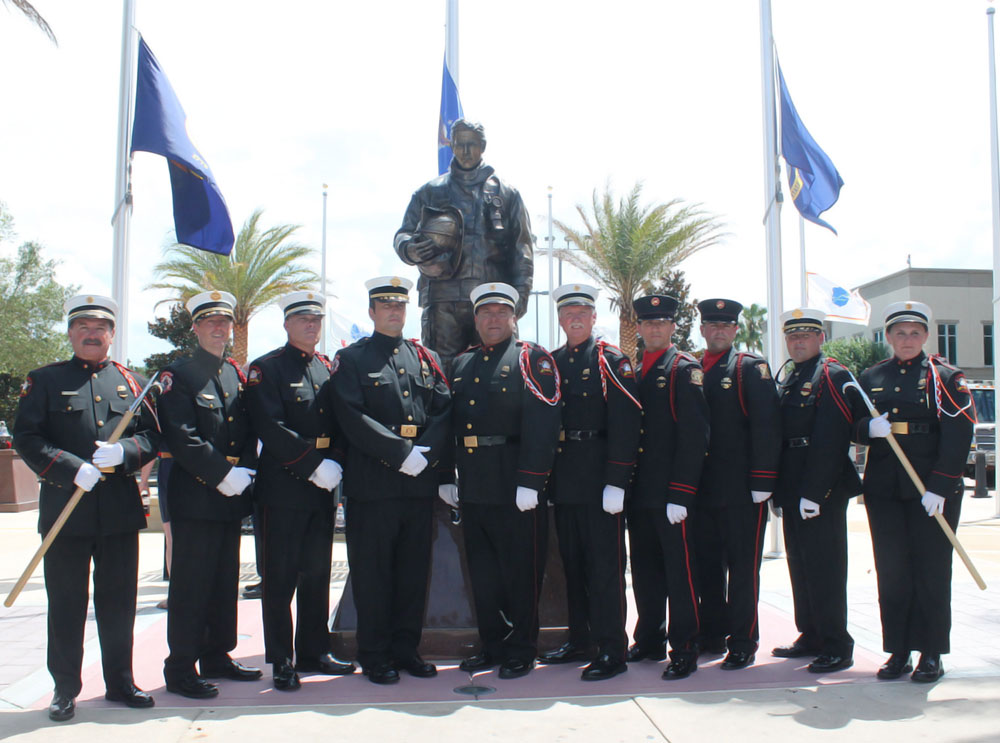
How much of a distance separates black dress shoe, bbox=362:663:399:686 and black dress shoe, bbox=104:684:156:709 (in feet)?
3.56

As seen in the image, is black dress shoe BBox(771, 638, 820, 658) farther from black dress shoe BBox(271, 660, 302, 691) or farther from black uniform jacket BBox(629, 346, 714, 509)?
black dress shoe BBox(271, 660, 302, 691)

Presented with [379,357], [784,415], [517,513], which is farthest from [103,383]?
[784,415]

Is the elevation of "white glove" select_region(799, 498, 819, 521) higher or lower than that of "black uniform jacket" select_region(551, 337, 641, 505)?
lower

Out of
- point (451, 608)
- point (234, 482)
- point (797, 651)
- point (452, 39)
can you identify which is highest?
point (452, 39)

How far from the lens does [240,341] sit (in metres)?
21.9

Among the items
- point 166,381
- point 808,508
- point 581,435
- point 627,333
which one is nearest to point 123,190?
point 166,381

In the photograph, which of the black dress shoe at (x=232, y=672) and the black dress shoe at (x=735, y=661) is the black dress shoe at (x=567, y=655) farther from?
the black dress shoe at (x=232, y=672)

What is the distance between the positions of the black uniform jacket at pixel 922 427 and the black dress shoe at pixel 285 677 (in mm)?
3339

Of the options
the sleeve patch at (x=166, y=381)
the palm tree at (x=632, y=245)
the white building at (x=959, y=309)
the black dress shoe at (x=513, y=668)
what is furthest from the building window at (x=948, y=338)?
the sleeve patch at (x=166, y=381)

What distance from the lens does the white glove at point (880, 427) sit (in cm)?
441

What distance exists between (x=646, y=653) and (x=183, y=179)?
20.4 ft

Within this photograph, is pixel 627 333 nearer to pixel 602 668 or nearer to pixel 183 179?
pixel 183 179

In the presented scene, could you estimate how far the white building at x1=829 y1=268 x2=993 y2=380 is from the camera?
40.2 meters

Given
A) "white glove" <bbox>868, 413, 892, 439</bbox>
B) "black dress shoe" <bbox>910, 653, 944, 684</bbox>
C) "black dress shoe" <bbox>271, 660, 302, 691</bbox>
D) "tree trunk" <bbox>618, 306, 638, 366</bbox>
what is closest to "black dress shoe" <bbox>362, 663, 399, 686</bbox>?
"black dress shoe" <bbox>271, 660, 302, 691</bbox>
